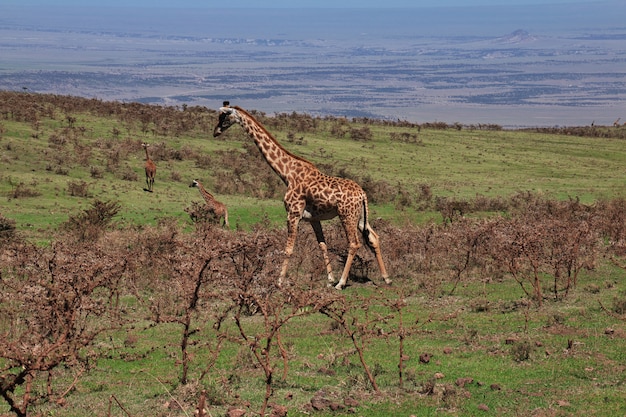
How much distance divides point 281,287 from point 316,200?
24.5ft

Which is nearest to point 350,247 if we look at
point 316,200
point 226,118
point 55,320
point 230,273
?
point 316,200

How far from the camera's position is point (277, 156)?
67.5 feet

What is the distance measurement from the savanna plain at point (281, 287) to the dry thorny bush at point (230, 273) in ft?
0.27

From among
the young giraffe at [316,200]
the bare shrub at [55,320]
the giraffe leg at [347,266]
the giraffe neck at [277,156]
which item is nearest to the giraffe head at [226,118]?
the young giraffe at [316,200]

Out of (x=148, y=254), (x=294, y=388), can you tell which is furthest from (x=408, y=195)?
(x=294, y=388)

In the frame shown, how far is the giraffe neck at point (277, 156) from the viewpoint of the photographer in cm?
2036

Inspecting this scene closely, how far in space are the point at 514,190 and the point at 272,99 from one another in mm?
137066

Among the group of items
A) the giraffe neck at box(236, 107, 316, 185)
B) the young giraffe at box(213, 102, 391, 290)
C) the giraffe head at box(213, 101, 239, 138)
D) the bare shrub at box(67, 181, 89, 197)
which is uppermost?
the giraffe head at box(213, 101, 239, 138)

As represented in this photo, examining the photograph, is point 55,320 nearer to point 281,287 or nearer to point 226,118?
point 281,287

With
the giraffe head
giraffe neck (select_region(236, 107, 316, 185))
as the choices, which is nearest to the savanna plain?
giraffe neck (select_region(236, 107, 316, 185))

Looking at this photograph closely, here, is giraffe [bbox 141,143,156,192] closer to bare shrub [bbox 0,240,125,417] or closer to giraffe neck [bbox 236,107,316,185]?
giraffe neck [bbox 236,107,316,185]

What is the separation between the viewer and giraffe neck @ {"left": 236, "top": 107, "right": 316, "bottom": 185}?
20.4m

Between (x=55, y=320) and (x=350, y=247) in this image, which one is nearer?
(x=55, y=320)

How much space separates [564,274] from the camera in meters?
21.0
